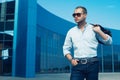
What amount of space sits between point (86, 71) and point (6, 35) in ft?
85.2

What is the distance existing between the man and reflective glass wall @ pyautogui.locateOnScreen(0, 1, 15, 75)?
83.6 ft

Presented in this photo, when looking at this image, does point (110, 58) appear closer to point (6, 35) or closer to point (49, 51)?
point (49, 51)

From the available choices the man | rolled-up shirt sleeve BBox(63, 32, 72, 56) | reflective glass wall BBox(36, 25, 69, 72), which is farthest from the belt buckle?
reflective glass wall BBox(36, 25, 69, 72)

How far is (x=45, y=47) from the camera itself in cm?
3962

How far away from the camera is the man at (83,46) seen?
11.7 feet

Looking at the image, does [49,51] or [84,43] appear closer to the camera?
[84,43]

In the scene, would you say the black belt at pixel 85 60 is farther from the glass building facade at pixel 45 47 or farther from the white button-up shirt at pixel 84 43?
the glass building facade at pixel 45 47

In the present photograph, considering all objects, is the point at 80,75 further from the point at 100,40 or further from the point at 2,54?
the point at 2,54

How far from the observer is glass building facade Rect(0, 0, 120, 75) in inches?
1139

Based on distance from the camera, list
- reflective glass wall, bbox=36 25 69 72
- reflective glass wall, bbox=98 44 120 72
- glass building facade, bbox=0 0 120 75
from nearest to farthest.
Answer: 1. glass building facade, bbox=0 0 120 75
2. reflective glass wall, bbox=36 25 69 72
3. reflective glass wall, bbox=98 44 120 72

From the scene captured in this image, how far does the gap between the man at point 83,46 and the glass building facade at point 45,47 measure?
2540 centimetres

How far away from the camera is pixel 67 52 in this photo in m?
3.70

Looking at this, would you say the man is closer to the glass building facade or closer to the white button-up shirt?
the white button-up shirt

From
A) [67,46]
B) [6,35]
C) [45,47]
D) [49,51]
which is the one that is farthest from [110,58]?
[67,46]
